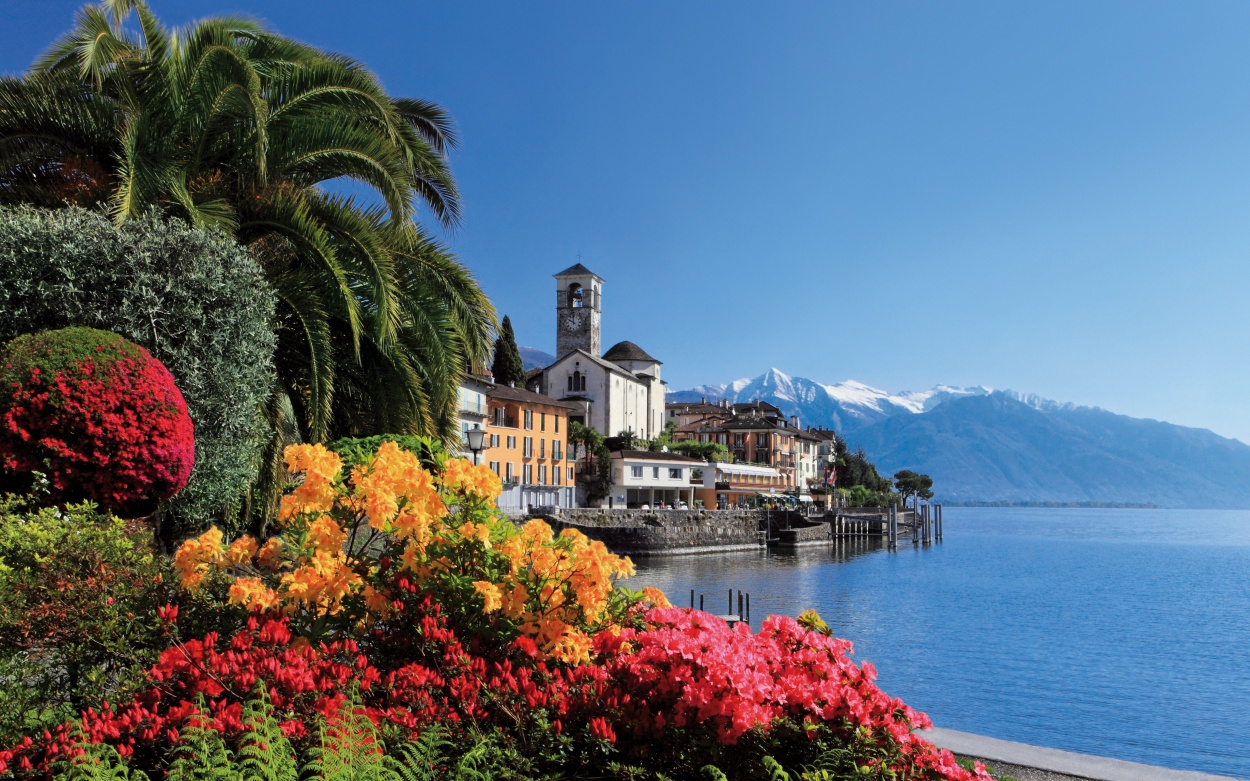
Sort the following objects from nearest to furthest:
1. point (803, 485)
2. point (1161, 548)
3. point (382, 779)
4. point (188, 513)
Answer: point (382, 779), point (188, 513), point (1161, 548), point (803, 485)

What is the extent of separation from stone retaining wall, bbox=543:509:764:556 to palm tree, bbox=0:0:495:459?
4304cm

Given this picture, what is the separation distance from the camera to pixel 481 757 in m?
4.07

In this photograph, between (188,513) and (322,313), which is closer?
(188,513)

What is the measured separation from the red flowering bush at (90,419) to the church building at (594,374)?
77.4 metres

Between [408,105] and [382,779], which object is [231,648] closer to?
[382,779]

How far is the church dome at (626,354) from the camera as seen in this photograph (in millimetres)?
111125

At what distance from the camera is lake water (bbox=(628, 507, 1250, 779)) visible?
69.1 feet

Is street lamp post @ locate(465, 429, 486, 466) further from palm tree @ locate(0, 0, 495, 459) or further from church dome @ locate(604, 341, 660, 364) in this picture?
church dome @ locate(604, 341, 660, 364)

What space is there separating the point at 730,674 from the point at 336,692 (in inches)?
73.6

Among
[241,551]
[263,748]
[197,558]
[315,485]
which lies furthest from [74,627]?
[263,748]

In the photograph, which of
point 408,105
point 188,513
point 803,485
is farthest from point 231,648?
point 803,485

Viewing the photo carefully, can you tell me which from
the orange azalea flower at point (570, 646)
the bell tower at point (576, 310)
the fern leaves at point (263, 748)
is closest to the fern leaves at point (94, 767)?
the fern leaves at point (263, 748)

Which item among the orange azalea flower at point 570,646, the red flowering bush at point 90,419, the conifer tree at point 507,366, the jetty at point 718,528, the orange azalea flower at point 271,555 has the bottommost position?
the jetty at point 718,528

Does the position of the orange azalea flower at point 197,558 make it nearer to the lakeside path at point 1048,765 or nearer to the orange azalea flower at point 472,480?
the orange azalea flower at point 472,480
